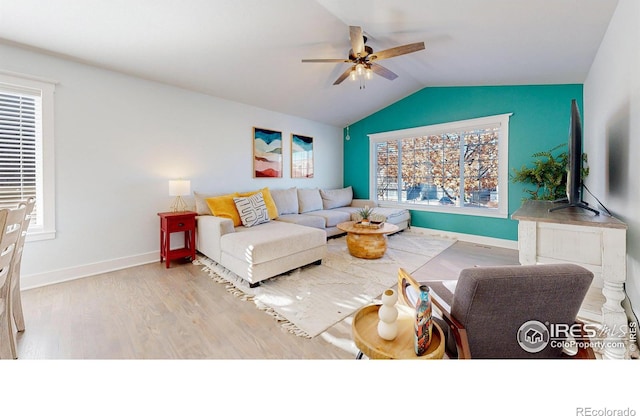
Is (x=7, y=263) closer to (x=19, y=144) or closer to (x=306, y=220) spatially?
(x=19, y=144)

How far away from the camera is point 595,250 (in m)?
1.36

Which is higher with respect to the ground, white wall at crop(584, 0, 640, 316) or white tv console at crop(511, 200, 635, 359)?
white wall at crop(584, 0, 640, 316)

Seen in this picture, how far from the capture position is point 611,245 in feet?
4.31

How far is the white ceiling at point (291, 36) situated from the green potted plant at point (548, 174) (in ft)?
3.22

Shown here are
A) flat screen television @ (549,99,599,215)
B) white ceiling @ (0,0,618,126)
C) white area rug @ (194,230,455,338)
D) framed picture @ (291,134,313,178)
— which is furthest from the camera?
framed picture @ (291,134,313,178)

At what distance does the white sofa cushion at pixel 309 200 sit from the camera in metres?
4.71

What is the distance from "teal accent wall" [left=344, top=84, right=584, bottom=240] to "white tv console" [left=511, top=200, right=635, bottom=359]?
2.80 meters

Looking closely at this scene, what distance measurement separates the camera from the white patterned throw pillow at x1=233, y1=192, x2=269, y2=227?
340cm

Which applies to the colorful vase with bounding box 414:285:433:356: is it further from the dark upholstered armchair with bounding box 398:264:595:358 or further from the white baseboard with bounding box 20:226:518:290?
the white baseboard with bounding box 20:226:518:290

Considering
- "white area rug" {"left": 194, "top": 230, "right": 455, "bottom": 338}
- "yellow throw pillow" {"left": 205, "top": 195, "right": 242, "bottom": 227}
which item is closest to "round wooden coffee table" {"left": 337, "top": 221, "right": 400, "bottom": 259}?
"white area rug" {"left": 194, "top": 230, "right": 455, "bottom": 338}

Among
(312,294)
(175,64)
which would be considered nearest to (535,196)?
(312,294)

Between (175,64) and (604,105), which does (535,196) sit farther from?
(175,64)

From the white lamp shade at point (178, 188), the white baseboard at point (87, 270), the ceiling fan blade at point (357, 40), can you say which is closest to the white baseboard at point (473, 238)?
the white baseboard at point (87, 270)
